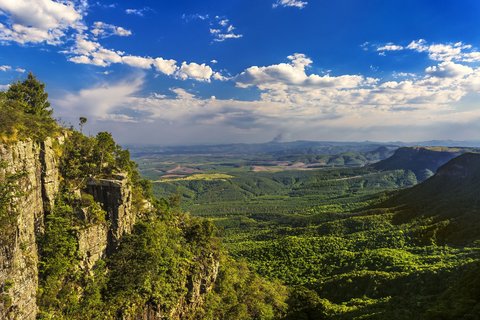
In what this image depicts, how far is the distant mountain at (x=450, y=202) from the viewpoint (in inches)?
4149

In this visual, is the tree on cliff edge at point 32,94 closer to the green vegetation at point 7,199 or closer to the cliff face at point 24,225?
the cliff face at point 24,225

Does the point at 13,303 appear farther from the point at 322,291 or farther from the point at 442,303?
the point at 322,291

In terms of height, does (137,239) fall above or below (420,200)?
above

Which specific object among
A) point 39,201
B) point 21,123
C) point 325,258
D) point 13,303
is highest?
point 21,123

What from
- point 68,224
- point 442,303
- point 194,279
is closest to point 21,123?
point 68,224

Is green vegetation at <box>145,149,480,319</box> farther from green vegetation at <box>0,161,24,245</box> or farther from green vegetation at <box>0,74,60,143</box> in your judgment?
green vegetation at <box>0,74,60,143</box>

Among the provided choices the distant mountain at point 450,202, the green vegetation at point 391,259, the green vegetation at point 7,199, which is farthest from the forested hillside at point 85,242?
the distant mountain at point 450,202

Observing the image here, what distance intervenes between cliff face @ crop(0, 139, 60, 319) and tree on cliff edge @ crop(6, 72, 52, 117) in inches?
737

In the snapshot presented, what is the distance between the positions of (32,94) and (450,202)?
152866 mm

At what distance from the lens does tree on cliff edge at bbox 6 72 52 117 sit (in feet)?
190

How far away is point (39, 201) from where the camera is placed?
42625mm

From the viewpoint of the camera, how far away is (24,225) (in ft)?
124

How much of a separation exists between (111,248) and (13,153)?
885 inches

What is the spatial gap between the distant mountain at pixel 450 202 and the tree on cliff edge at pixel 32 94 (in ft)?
385
